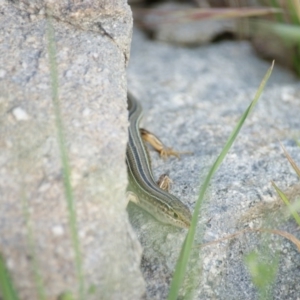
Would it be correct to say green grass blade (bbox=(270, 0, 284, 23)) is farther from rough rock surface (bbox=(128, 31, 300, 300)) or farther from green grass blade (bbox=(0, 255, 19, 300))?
green grass blade (bbox=(0, 255, 19, 300))

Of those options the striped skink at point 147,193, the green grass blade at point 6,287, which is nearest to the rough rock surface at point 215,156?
the striped skink at point 147,193

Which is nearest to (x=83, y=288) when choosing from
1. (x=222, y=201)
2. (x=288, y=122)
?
(x=222, y=201)

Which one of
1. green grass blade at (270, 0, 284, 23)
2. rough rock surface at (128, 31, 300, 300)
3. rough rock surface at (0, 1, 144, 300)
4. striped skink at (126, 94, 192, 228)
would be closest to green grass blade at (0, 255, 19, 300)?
rough rock surface at (0, 1, 144, 300)

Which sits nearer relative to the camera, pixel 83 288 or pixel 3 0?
pixel 83 288

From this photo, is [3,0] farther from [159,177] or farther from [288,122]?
[288,122]

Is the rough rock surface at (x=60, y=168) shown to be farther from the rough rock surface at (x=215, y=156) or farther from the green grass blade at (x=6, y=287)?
the rough rock surface at (x=215, y=156)
